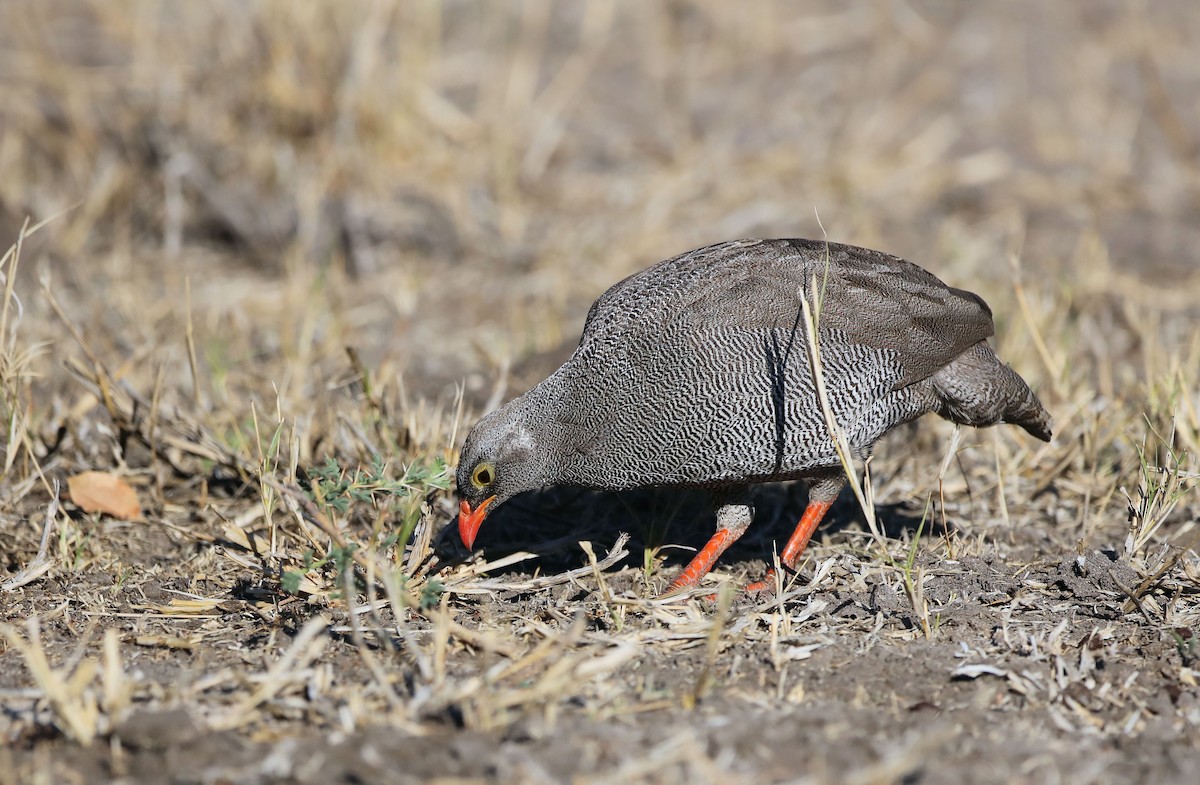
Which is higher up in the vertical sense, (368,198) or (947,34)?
A: (947,34)

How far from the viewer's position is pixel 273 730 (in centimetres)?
338

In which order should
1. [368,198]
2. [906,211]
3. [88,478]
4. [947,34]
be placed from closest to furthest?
[88,478]
[368,198]
[906,211]
[947,34]

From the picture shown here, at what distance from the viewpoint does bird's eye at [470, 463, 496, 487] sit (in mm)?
4402

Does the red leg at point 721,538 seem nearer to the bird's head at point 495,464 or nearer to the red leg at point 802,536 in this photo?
the red leg at point 802,536

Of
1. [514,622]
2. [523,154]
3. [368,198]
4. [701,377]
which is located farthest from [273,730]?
[523,154]

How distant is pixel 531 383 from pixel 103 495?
75.6 inches

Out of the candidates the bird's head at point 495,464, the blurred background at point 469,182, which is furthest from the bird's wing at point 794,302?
the blurred background at point 469,182

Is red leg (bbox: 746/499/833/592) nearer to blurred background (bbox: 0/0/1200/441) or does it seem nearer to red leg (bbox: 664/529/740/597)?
red leg (bbox: 664/529/740/597)

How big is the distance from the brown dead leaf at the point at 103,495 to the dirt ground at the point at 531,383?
3 centimetres

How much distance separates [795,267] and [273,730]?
233 cm

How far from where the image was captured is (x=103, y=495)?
4.87 meters

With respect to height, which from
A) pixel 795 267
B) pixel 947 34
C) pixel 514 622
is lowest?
pixel 514 622

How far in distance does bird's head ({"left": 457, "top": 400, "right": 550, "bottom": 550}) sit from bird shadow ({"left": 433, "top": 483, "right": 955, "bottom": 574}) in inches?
11.7

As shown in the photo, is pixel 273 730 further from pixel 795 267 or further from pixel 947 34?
pixel 947 34
